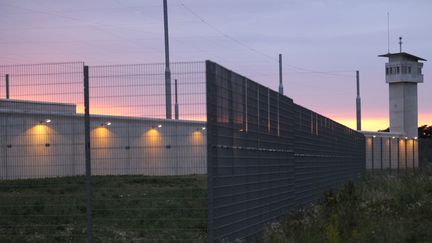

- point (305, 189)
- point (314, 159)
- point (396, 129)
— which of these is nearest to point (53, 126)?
point (305, 189)

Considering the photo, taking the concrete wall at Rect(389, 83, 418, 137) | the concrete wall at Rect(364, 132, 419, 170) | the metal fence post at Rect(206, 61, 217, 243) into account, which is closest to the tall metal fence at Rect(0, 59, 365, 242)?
the metal fence post at Rect(206, 61, 217, 243)

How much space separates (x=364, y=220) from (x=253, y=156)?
101 inches

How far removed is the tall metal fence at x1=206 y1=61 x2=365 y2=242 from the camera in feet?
30.2

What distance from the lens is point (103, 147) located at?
10.5m

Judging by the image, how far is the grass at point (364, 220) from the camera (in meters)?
10.9

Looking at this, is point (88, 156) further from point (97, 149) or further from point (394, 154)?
point (394, 154)

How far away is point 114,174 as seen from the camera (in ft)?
34.9

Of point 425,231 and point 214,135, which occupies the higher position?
point 214,135

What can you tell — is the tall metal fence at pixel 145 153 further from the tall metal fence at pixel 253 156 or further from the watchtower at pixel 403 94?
the watchtower at pixel 403 94

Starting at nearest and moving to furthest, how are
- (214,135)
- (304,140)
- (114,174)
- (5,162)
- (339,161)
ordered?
(214,135) → (114,174) → (5,162) → (304,140) → (339,161)

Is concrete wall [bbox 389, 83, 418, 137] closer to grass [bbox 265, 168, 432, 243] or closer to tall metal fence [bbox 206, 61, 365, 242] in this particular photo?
tall metal fence [bbox 206, 61, 365, 242]

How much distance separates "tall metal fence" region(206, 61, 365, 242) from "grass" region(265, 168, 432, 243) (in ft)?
2.02

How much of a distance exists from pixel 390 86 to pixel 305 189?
58.0 m

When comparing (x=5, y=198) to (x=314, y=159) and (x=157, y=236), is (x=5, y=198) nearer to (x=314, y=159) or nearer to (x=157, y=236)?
(x=157, y=236)
